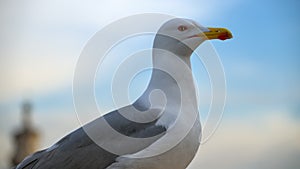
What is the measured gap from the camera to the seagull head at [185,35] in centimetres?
329

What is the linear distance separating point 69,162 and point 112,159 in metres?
0.27

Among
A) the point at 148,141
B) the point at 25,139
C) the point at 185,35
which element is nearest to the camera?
the point at 148,141

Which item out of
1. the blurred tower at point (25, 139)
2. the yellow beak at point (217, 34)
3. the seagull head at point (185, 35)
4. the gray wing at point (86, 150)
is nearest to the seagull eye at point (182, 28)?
the seagull head at point (185, 35)

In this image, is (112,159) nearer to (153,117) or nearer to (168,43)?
(153,117)

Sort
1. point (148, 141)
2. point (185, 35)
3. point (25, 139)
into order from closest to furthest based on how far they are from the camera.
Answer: point (148, 141) < point (185, 35) < point (25, 139)

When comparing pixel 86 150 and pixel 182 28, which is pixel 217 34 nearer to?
pixel 182 28

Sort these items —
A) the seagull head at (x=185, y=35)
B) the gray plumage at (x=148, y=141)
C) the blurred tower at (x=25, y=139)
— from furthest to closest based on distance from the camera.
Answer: the blurred tower at (x=25, y=139) → the seagull head at (x=185, y=35) → the gray plumage at (x=148, y=141)

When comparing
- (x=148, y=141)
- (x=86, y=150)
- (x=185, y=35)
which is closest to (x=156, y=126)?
(x=148, y=141)

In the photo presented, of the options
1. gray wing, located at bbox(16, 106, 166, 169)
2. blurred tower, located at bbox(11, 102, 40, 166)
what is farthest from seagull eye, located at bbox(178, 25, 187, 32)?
blurred tower, located at bbox(11, 102, 40, 166)

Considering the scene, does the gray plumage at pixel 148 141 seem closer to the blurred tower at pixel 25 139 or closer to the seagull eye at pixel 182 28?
the seagull eye at pixel 182 28

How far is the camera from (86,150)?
3086 millimetres

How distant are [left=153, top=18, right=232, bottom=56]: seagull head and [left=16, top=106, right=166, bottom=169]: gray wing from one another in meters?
0.57

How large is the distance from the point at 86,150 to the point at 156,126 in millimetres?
467

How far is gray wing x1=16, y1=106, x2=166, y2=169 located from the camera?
9.97 ft
